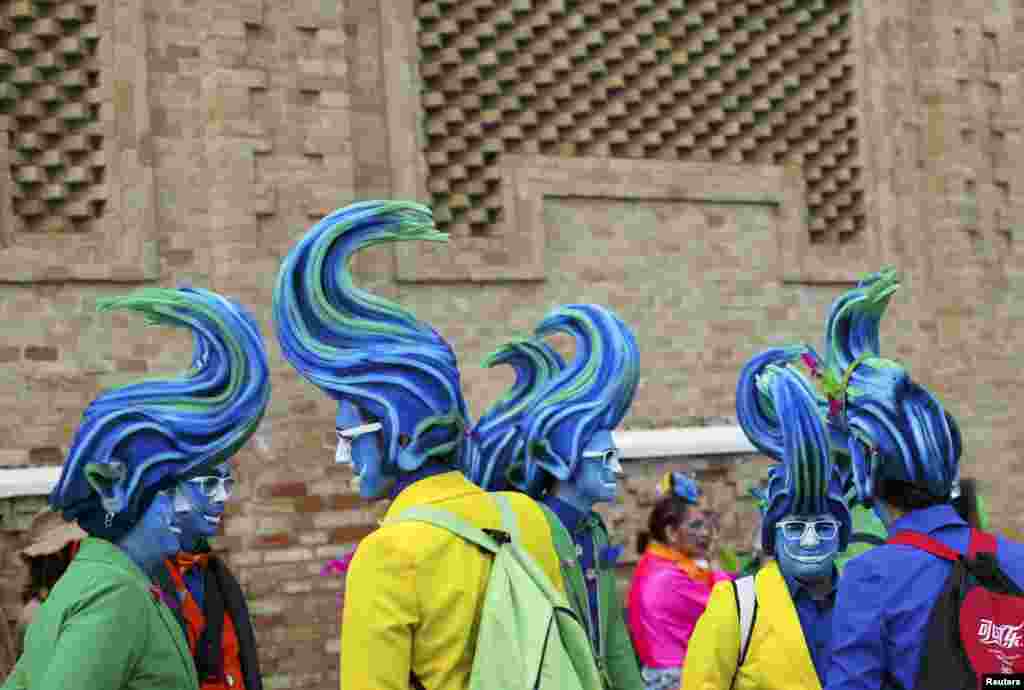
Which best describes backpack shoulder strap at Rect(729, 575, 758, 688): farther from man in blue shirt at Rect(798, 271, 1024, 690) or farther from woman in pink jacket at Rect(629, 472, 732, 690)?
woman in pink jacket at Rect(629, 472, 732, 690)

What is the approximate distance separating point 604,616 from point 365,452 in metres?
2.10

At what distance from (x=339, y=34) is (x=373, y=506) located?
10.9 feet

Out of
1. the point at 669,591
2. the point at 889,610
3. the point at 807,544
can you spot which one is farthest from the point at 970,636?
the point at 669,591

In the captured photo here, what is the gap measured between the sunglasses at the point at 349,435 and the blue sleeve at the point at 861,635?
3.94 ft

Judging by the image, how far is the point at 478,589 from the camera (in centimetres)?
363

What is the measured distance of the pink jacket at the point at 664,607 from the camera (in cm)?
802

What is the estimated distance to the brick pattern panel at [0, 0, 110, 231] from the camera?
10.4 metres

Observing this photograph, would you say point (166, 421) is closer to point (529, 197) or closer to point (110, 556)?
point (110, 556)

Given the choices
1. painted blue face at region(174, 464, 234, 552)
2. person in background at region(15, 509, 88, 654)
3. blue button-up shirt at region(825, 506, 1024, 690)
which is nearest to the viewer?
blue button-up shirt at region(825, 506, 1024, 690)

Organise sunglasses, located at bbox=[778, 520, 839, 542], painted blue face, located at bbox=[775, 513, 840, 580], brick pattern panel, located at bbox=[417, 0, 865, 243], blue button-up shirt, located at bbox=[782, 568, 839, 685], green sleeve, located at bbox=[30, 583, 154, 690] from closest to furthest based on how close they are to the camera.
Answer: green sleeve, located at bbox=[30, 583, 154, 690] < blue button-up shirt, located at bbox=[782, 568, 839, 685] < painted blue face, located at bbox=[775, 513, 840, 580] < sunglasses, located at bbox=[778, 520, 839, 542] < brick pattern panel, located at bbox=[417, 0, 865, 243]

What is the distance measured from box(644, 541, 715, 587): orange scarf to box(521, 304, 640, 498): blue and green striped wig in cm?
147

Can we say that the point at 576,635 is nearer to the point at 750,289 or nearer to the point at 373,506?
the point at 373,506

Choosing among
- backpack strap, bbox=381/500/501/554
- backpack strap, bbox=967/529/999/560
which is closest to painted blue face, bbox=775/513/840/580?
backpack strap, bbox=967/529/999/560

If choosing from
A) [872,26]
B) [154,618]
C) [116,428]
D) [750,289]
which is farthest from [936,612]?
[872,26]
